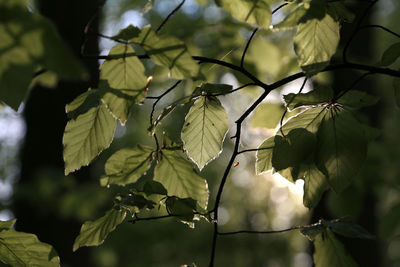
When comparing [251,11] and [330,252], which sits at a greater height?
[251,11]

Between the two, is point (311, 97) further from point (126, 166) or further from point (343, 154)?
point (126, 166)

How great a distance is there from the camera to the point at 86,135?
0.69 m

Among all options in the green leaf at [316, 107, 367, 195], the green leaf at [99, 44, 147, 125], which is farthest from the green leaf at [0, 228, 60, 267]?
the green leaf at [316, 107, 367, 195]

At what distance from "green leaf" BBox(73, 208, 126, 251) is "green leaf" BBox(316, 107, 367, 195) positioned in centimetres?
36

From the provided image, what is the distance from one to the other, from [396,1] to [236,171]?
738cm

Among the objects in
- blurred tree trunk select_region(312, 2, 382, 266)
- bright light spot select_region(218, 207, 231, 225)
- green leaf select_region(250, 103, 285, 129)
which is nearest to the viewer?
green leaf select_region(250, 103, 285, 129)

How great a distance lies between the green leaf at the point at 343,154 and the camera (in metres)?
0.68

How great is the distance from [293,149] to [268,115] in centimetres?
55

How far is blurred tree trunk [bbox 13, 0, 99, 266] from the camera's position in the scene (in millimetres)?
3094

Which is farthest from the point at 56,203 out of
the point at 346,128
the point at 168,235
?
the point at 168,235

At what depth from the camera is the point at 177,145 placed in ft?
2.54

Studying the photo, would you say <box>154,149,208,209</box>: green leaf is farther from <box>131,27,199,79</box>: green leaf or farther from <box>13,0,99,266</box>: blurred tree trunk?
<box>13,0,99,266</box>: blurred tree trunk

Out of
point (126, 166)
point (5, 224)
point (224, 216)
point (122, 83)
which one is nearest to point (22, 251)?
point (5, 224)

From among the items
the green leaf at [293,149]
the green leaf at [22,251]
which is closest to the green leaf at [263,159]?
the green leaf at [293,149]
